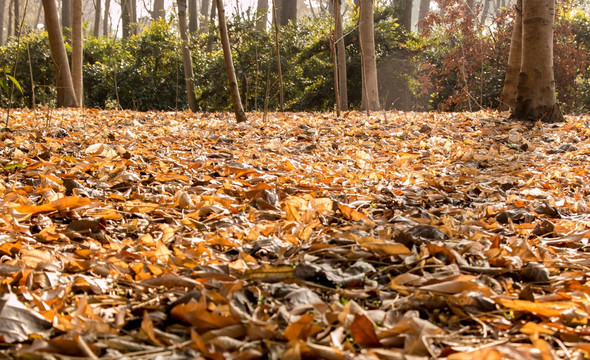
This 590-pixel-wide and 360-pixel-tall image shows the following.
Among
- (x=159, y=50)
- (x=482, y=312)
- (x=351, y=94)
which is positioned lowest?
(x=482, y=312)

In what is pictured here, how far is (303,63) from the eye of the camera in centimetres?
1288

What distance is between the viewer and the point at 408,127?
589cm

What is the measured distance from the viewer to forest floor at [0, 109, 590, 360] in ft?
3.86

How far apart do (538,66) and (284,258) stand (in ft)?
17.4

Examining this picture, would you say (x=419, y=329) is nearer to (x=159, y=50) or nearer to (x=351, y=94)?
(x=159, y=50)

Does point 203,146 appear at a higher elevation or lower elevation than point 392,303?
higher

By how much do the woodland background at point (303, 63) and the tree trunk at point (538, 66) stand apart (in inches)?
182

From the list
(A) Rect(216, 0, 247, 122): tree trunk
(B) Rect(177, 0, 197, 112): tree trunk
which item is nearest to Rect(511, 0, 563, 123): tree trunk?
(A) Rect(216, 0, 247, 122): tree trunk

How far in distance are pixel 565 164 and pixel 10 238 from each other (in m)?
3.69

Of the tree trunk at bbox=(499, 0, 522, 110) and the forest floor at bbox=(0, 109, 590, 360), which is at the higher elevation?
the tree trunk at bbox=(499, 0, 522, 110)

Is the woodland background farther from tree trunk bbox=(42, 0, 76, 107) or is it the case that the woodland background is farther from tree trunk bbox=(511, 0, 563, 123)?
tree trunk bbox=(511, 0, 563, 123)

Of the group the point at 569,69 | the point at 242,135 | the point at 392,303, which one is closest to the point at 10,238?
the point at 392,303

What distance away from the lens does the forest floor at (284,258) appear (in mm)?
1177

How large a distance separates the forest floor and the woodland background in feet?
24.5
